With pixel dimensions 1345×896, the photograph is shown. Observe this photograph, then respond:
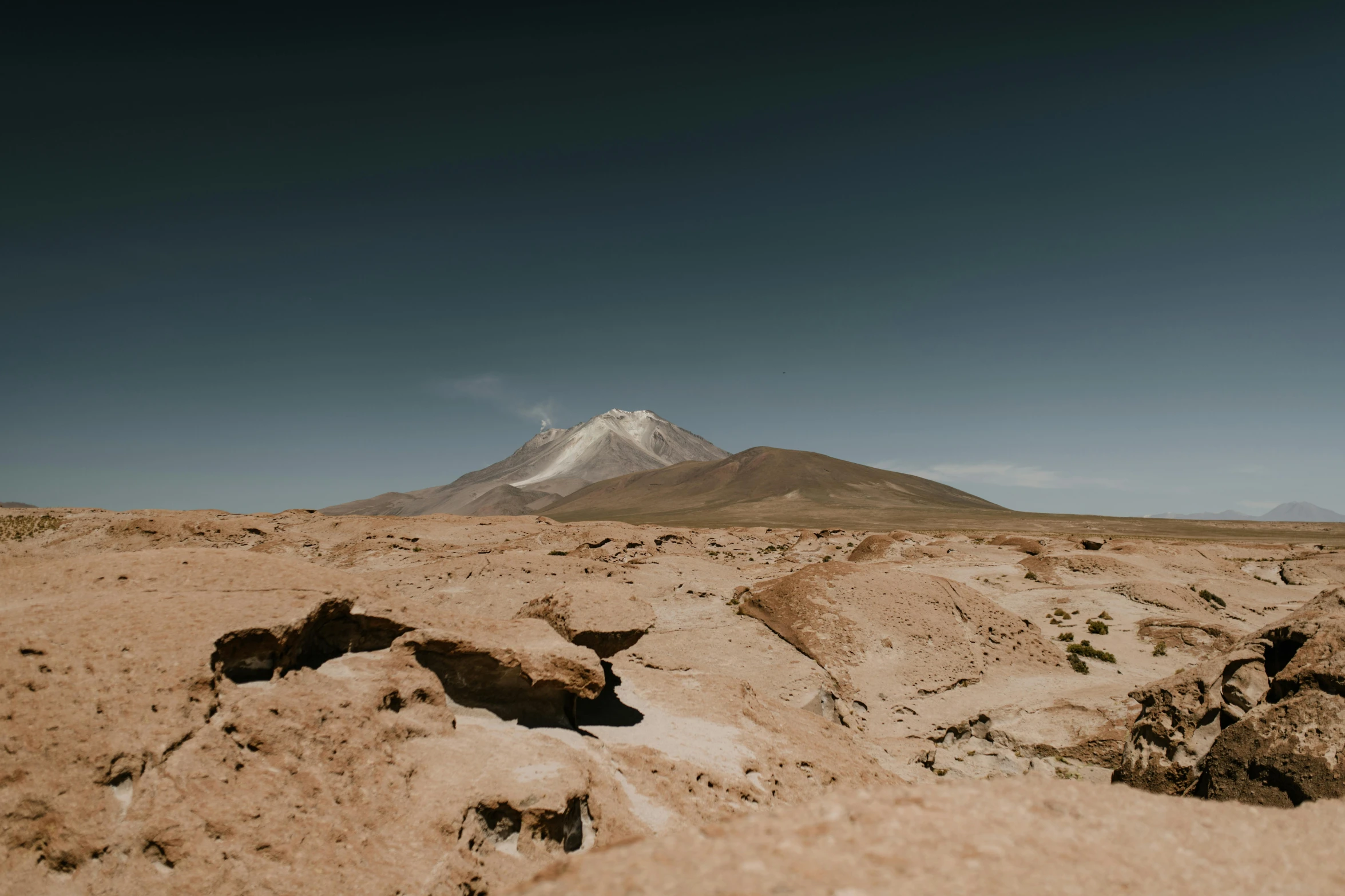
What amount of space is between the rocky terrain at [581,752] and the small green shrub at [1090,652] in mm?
771

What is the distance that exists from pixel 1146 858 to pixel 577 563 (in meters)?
20.3

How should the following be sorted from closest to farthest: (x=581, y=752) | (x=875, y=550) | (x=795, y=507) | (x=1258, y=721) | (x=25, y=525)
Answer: (x=1258, y=721)
(x=581, y=752)
(x=25, y=525)
(x=875, y=550)
(x=795, y=507)

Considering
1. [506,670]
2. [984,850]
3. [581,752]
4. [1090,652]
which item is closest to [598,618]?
[506,670]

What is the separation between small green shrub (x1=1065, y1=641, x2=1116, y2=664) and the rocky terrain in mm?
771

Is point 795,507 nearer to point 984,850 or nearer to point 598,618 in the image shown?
point 598,618

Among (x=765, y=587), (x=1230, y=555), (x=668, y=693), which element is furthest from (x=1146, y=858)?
(x=1230, y=555)

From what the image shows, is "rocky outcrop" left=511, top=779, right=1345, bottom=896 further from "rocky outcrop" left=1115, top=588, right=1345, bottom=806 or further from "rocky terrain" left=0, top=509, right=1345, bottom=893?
"rocky outcrop" left=1115, top=588, right=1345, bottom=806

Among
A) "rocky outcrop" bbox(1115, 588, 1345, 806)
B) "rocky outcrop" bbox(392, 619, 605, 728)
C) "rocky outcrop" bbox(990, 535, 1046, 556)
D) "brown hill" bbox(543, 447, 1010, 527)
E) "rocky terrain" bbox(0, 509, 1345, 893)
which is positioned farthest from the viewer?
"brown hill" bbox(543, 447, 1010, 527)

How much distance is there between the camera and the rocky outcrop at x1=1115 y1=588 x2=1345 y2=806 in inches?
239

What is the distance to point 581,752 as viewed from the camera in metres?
8.22

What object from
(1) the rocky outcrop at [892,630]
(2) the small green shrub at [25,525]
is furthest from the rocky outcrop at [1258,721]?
(2) the small green shrub at [25,525]

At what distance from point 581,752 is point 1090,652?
1789cm

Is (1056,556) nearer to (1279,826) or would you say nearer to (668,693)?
(668,693)

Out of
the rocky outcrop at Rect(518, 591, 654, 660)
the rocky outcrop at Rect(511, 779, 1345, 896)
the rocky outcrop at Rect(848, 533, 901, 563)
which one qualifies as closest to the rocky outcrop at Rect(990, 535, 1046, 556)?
the rocky outcrop at Rect(848, 533, 901, 563)
